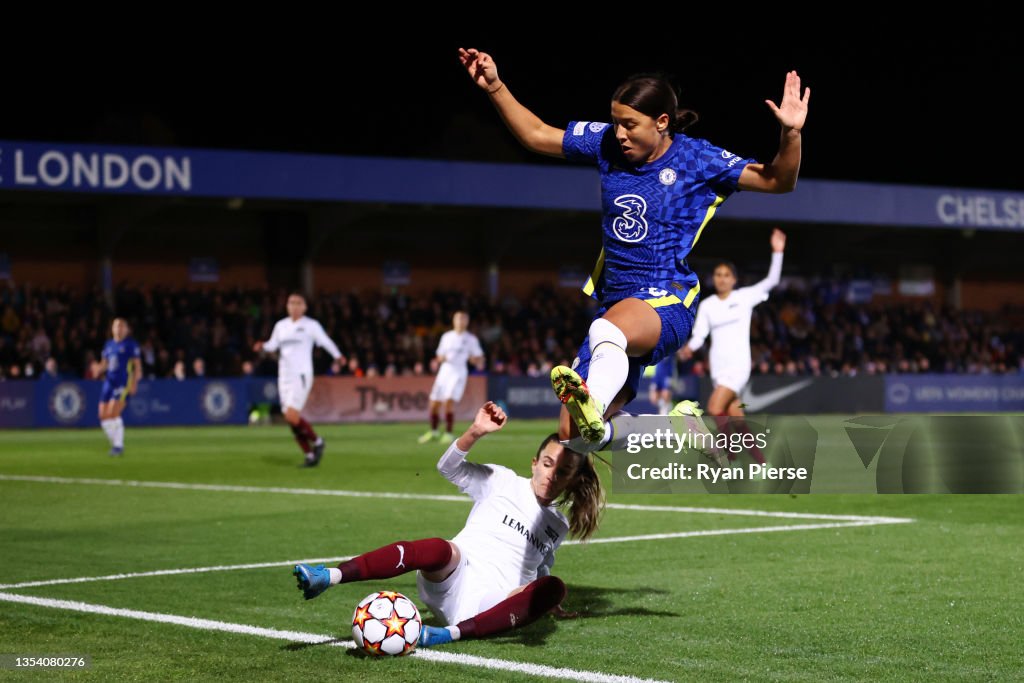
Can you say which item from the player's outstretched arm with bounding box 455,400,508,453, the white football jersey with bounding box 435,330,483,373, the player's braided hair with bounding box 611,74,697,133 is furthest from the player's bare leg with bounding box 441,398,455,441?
the player's outstretched arm with bounding box 455,400,508,453

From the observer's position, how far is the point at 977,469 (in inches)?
661

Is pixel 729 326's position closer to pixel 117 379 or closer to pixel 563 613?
pixel 563 613

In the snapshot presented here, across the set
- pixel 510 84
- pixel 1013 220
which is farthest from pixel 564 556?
pixel 510 84

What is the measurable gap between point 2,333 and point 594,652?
2744 cm

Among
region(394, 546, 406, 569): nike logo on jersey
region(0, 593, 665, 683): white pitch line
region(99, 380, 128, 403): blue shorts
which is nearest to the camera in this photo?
region(0, 593, 665, 683): white pitch line

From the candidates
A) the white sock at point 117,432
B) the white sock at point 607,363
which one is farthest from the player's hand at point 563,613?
the white sock at point 117,432

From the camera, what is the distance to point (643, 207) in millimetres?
6387

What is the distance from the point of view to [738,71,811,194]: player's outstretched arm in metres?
5.81

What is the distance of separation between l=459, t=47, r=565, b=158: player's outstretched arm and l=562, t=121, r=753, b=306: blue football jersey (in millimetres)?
262

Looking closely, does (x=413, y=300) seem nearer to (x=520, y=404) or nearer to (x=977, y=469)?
(x=520, y=404)

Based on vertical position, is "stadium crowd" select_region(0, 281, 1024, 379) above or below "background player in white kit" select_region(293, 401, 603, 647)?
above

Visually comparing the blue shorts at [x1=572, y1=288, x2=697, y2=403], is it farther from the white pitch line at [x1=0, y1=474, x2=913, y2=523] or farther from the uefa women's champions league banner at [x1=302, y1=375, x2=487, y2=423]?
the uefa women's champions league banner at [x1=302, y1=375, x2=487, y2=423]

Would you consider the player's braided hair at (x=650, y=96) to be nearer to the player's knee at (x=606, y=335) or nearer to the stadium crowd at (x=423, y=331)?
the player's knee at (x=606, y=335)

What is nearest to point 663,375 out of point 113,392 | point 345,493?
point 113,392
